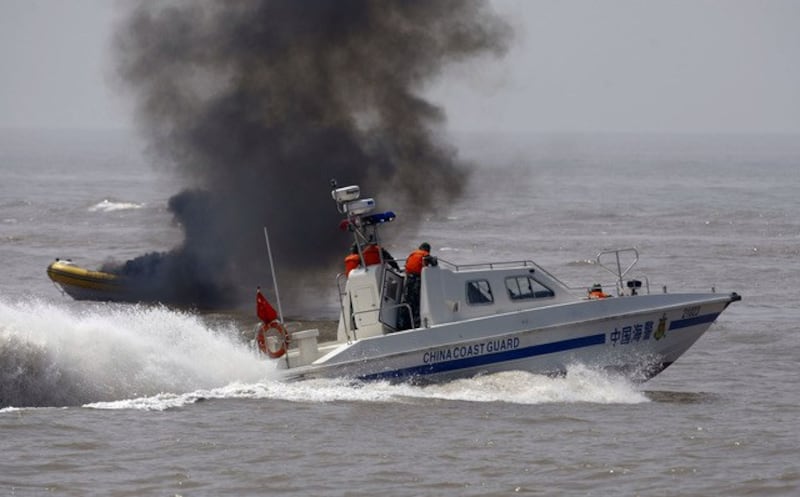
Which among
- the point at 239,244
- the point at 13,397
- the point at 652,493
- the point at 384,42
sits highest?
the point at 384,42

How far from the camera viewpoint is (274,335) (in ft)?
66.8

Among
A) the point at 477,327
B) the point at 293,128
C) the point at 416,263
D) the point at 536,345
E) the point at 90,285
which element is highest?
the point at 293,128

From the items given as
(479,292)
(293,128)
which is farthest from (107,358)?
(293,128)

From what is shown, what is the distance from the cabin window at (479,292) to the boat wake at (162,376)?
123 cm

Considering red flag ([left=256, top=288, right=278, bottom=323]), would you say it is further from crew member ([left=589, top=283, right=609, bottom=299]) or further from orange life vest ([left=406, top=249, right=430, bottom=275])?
crew member ([left=589, top=283, right=609, bottom=299])

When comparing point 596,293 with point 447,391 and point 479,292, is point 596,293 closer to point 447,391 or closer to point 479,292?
point 479,292

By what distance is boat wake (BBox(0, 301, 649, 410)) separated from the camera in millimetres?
18547

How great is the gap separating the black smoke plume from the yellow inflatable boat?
0.46m

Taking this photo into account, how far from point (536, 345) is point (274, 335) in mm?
4002

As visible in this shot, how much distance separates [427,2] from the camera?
33.5 meters

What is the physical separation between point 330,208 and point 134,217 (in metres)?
32.0

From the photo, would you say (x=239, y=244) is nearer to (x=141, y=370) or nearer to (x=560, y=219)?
(x=141, y=370)

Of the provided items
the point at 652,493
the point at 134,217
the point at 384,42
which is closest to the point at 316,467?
the point at 652,493

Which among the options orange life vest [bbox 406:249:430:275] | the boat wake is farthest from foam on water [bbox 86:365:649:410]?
orange life vest [bbox 406:249:430:275]
